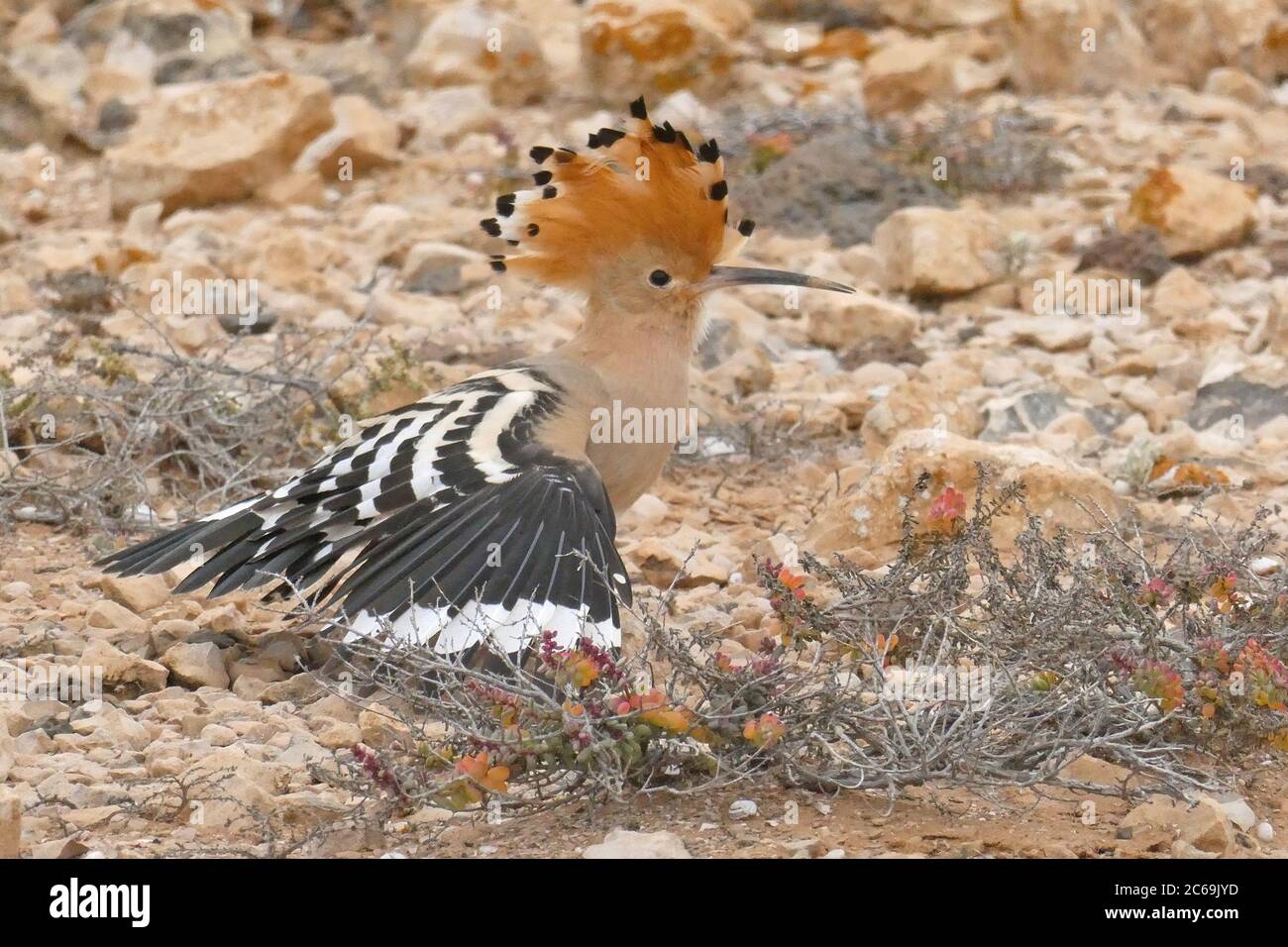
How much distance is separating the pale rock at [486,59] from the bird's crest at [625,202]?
5.43m

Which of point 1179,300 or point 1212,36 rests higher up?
point 1212,36

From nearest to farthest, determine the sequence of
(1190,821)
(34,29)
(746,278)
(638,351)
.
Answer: (1190,821) < (638,351) < (746,278) < (34,29)

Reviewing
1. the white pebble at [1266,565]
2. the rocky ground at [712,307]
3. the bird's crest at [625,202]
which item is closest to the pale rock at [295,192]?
the rocky ground at [712,307]

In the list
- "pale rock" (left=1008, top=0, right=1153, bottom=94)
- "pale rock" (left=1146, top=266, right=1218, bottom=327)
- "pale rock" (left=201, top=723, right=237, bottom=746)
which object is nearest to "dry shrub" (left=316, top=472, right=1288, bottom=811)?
"pale rock" (left=201, top=723, right=237, bottom=746)

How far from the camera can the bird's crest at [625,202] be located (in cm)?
516

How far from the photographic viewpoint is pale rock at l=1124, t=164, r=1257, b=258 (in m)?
8.23

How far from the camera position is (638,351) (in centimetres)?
514

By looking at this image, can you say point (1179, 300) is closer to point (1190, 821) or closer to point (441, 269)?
point (441, 269)

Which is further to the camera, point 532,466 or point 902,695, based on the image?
point 532,466

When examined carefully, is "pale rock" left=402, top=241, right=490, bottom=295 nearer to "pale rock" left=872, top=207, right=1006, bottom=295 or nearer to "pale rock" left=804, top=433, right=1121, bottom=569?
"pale rock" left=872, top=207, right=1006, bottom=295

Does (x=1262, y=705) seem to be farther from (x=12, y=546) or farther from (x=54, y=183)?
(x=54, y=183)

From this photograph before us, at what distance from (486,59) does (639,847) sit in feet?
26.5

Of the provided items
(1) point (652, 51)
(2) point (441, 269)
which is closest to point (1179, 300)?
(2) point (441, 269)

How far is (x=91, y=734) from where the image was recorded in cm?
388
